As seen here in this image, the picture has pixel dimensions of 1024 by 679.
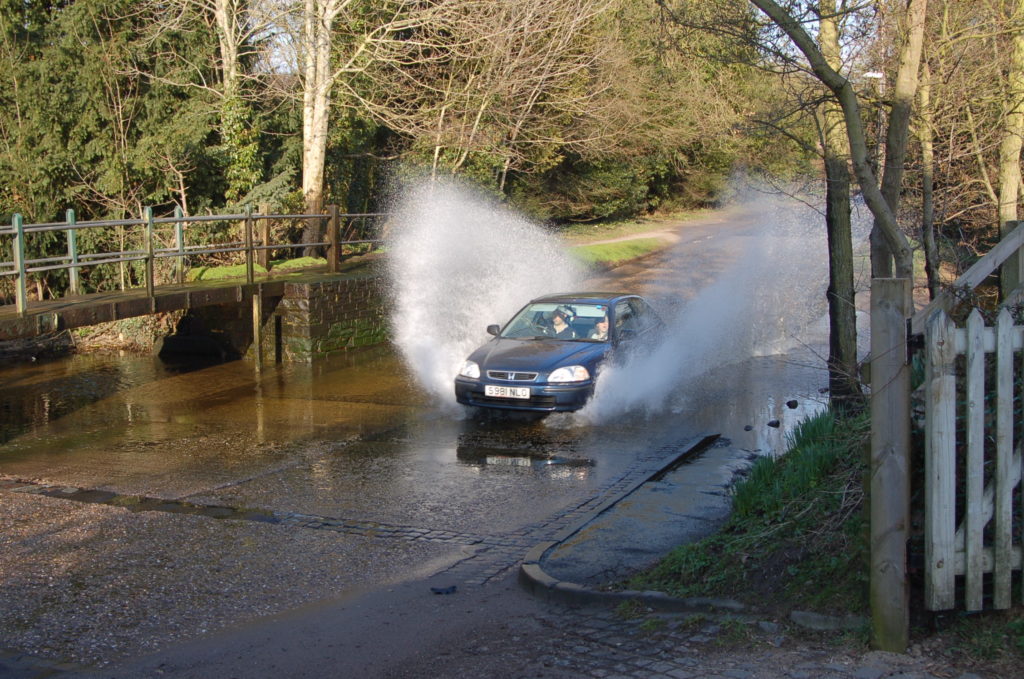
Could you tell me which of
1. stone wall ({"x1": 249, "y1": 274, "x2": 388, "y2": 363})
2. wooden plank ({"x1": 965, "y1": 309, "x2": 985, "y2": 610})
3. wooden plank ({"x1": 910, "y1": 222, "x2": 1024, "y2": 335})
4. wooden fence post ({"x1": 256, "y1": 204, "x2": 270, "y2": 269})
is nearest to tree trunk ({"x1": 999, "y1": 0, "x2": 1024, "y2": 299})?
wooden plank ({"x1": 910, "y1": 222, "x2": 1024, "y2": 335})

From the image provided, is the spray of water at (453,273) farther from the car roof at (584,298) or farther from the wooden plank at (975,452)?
the wooden plank at (975,452)

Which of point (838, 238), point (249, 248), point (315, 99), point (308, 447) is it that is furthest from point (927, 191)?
point (315, 99)

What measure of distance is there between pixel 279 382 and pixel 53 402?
3.19 m

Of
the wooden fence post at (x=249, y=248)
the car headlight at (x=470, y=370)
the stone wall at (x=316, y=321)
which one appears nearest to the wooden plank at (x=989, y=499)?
the car headlight at (x=470, y=370)

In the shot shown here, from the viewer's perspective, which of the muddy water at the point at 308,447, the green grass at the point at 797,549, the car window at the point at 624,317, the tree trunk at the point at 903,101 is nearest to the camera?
the green grass at the point at 797,549

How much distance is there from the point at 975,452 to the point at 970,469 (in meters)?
0.08

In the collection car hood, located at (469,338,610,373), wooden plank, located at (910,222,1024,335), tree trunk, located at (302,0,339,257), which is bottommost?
car hood, located at (469,338,610,373)

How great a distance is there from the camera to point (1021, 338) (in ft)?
15.4

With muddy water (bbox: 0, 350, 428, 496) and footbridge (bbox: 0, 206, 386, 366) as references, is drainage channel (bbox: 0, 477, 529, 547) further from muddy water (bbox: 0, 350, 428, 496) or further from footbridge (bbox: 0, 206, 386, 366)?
footbridge (bbox: 0, 206, 386, 366)

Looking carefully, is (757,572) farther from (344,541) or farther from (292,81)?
(292,81)

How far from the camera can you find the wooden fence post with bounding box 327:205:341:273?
19719 mm

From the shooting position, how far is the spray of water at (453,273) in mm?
18469

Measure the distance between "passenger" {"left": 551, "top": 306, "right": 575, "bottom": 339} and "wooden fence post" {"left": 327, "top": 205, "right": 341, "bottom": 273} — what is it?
7106 millimetres

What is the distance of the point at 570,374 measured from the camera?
12352 mm
